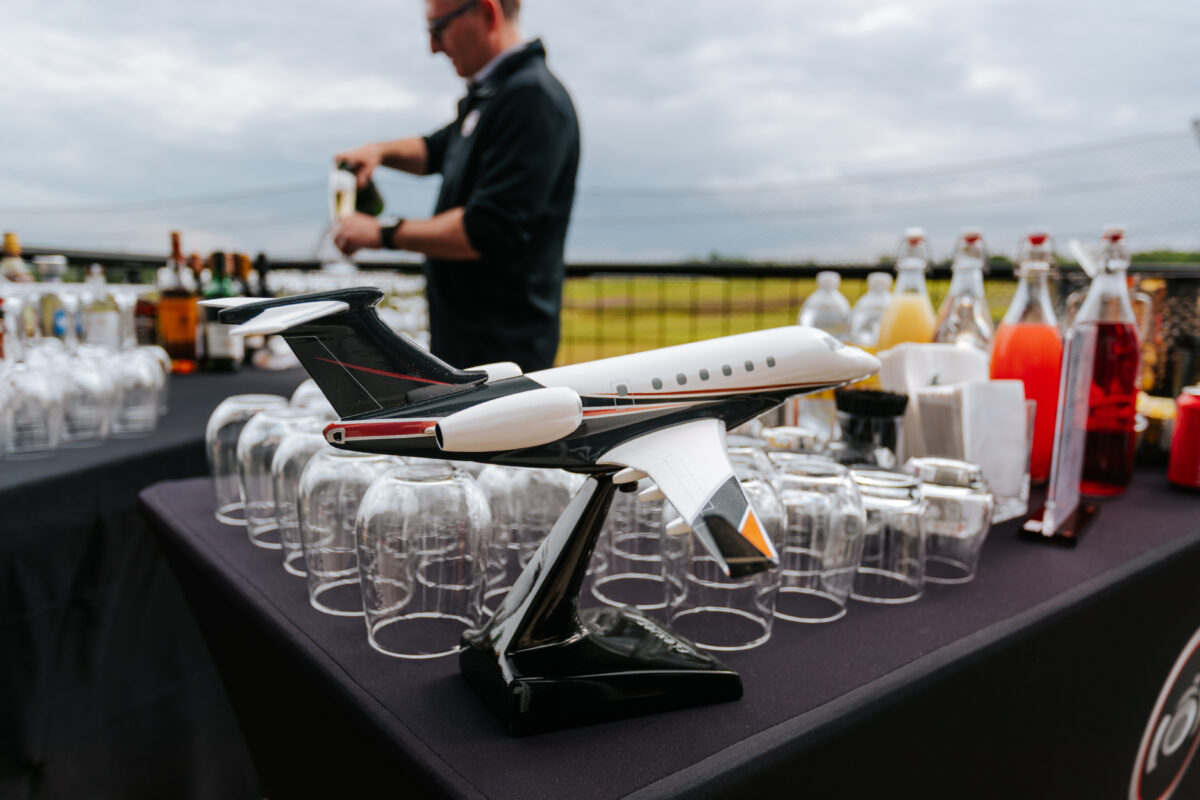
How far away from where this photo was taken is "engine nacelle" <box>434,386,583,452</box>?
20.9 inches

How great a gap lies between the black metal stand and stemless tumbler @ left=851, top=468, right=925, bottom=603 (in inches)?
12.2

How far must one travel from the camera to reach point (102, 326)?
2.02 meters

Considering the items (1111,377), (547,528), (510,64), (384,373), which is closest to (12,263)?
(510,64)

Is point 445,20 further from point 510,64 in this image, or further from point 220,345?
point 220,345

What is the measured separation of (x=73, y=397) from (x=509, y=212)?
103cm

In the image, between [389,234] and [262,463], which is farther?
[389,234]

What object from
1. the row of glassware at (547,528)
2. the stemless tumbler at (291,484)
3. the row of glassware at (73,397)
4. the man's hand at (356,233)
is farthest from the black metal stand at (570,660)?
the man's hand at (356,233)

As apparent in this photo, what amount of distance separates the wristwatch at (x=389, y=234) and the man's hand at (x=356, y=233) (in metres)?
0.01

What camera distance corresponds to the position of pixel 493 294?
6.90 ft

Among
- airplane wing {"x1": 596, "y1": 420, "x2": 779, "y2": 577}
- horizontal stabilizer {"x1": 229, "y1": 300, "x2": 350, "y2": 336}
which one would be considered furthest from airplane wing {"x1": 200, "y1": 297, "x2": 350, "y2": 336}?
airplane wing {"x1": 596, "y1": 420, "x2": 779, "y2": 577}

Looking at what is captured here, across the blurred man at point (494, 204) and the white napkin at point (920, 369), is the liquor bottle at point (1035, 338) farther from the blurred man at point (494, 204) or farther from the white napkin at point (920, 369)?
the blurred man at point (494, 204)

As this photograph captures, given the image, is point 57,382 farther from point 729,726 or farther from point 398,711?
point 729,726

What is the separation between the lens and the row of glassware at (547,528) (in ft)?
2.31

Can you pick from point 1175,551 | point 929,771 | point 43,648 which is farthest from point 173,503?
point 1175,551
